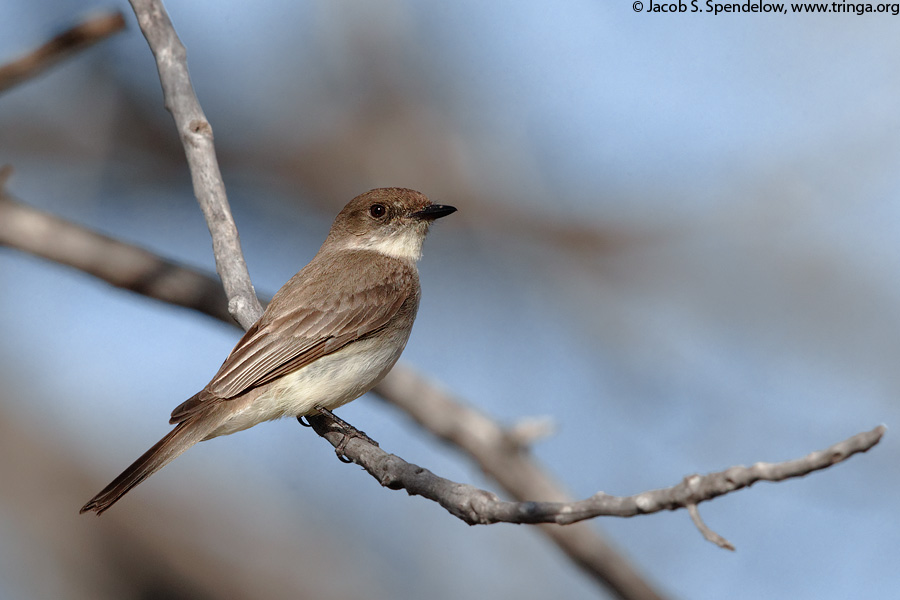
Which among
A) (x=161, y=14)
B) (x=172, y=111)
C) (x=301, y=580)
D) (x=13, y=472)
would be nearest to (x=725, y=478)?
(x=172, y=111)

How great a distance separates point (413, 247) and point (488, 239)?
13.2ft

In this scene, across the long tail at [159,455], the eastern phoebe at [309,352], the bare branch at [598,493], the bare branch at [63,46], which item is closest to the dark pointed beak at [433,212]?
the eastern phoebe at [309,352]

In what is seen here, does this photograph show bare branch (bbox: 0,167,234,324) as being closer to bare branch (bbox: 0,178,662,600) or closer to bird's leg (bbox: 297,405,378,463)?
bare branch (bbox: 0,178,662,600)

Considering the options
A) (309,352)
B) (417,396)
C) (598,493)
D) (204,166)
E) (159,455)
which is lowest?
(159,455)

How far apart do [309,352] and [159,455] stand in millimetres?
946

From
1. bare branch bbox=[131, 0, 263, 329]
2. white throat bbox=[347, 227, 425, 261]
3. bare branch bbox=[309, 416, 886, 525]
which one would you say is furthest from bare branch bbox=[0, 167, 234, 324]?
bare branch bbox=[309, 416, 886, 525]

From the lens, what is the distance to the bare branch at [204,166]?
4.44 m

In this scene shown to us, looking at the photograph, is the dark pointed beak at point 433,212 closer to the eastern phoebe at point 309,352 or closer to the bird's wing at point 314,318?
the eastern phoebe at point 309,352

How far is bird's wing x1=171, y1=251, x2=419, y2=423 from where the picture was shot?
14.8 ft

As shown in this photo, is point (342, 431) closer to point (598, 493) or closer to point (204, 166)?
point (204, 166)

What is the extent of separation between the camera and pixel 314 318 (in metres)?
4.89

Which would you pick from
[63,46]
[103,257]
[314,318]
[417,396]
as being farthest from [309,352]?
[63,46]

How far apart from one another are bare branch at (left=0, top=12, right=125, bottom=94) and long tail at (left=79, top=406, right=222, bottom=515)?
2423mm

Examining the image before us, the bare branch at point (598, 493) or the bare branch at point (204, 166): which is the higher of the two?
the bare branch at point (204, 166)
